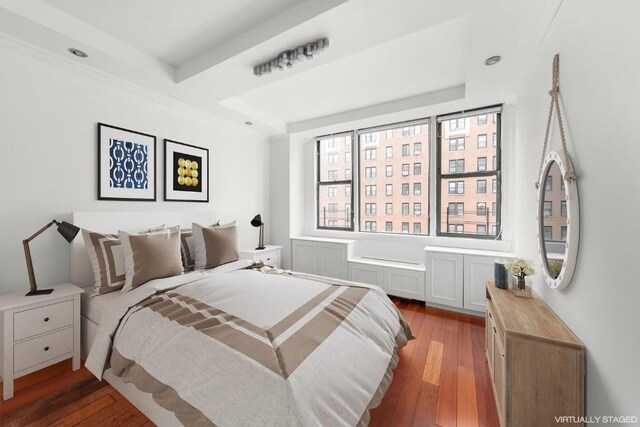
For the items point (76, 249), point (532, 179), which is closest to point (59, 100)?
point (76, 249)

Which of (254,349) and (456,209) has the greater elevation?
(456,209)

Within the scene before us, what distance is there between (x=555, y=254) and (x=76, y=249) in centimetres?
358

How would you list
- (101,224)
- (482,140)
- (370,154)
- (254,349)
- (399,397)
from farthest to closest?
(370,154) → (482,140) → (101,224) → (399,397) → (254,349)

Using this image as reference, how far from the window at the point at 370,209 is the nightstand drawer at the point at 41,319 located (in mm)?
3604

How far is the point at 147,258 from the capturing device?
2023 millimetres

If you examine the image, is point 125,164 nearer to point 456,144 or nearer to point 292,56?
point 292,56

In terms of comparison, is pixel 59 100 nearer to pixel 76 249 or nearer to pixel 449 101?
pixel 76 249

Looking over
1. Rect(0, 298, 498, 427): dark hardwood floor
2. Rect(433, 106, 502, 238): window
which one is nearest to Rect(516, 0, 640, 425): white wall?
Rect(0, 298, 498, 427): dark hardwood floor

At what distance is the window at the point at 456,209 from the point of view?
342cm

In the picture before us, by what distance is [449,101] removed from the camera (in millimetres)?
2930

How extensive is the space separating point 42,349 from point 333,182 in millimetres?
3833

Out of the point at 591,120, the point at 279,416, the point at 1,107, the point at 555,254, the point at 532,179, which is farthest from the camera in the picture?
the point at 532,179

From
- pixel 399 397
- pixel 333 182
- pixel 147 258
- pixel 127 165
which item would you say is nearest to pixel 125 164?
pixel 127 165

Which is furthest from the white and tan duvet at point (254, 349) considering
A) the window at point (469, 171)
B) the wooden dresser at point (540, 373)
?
the window at point (469, 171)
